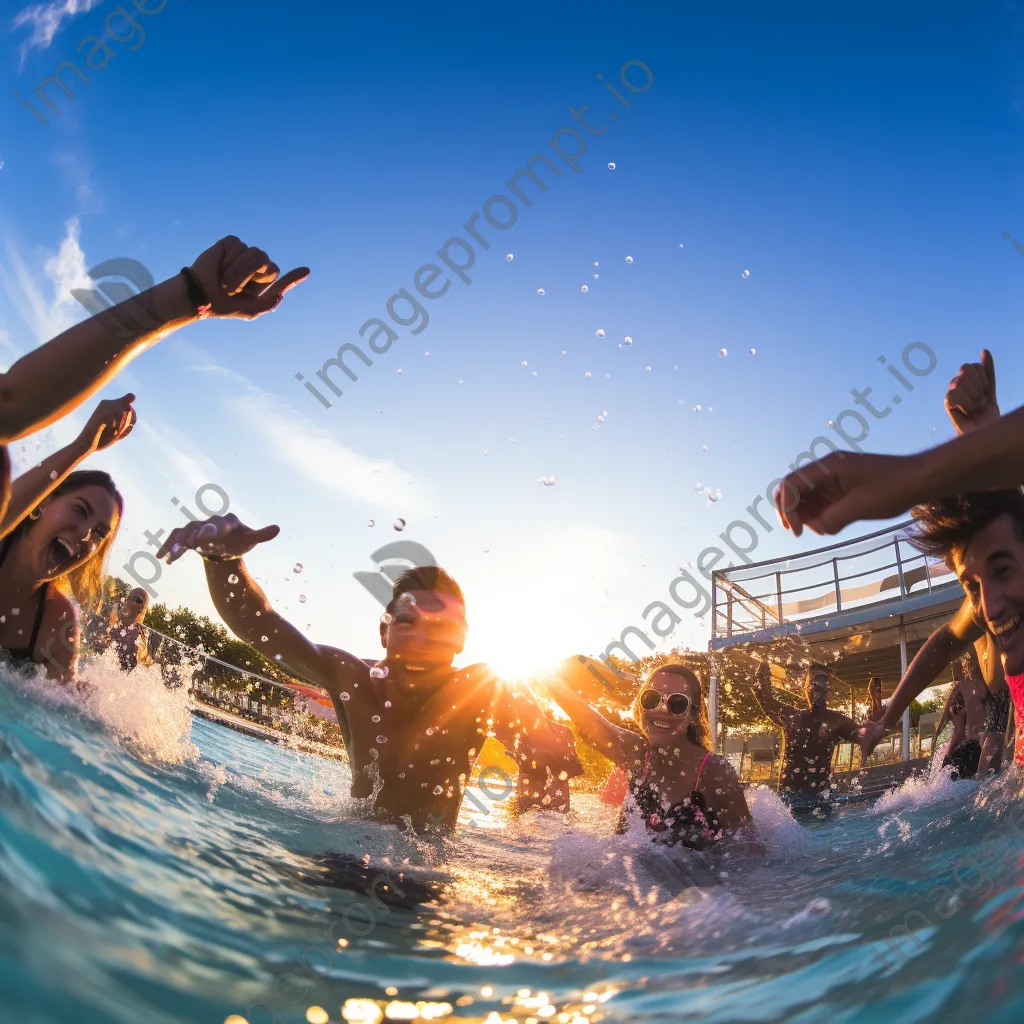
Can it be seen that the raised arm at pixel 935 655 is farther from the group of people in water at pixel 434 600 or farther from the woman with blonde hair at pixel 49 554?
the woman with blonde hair at pixel 49 554

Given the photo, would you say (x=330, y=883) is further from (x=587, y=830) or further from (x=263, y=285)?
(x=587, y=830)

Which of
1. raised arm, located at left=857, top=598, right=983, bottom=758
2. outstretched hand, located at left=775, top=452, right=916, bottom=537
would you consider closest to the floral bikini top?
raised arm, located at left=857, top=598, right=983, bottom=758

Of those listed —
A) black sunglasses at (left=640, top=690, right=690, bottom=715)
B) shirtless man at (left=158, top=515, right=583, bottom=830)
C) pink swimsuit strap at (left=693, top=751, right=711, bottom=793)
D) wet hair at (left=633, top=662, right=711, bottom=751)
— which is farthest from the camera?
wet hair at (left=633, top=662, right=711, bottom=751)

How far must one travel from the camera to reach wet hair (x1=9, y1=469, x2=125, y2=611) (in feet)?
12.0

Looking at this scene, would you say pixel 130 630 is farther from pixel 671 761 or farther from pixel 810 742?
pixel 810 742

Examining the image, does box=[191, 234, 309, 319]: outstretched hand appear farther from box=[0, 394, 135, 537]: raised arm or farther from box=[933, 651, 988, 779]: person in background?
box=[933, 651, 988, 779]: person in background

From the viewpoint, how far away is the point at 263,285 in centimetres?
226

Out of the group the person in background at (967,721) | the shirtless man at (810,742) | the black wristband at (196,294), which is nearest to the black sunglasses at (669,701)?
the black wristband at (196,294)

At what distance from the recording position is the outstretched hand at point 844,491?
5.99 feet

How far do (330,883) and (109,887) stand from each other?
848 millimetres

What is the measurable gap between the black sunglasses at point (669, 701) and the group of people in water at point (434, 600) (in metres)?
0.01

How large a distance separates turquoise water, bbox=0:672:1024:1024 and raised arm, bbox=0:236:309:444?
133 cm

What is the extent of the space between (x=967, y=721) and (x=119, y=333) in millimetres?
8935

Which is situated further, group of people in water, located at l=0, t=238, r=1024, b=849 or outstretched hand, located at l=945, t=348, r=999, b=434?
outstretched hand, located at l=945, t=348, r=999, b=434
